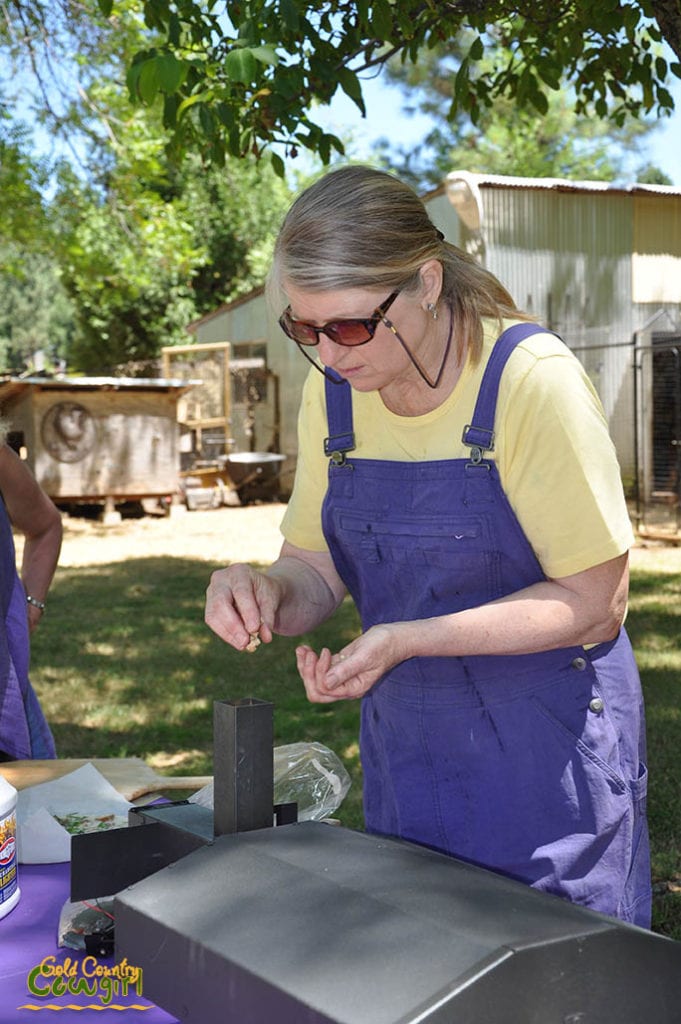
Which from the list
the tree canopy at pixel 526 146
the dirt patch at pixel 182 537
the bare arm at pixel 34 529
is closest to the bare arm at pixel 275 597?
the bare arm at pixel 34 529

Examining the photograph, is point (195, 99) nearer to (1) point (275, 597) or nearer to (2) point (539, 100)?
(2) point (539, 100)

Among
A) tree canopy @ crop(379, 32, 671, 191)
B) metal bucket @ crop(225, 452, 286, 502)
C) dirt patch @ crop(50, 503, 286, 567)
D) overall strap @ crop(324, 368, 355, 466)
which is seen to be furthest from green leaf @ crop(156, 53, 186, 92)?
tree canopy @ crop(379, 32, 671, 191)

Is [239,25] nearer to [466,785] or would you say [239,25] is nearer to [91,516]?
[466,785]

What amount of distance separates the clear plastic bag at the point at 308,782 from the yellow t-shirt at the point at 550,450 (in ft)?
2.04

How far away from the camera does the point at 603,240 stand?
13188mm

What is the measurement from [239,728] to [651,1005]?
21.5 inches

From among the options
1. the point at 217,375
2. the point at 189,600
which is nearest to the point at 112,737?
the point at 189,600

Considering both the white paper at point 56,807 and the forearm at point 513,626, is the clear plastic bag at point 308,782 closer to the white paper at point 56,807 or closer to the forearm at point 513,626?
the white paper at point 56,807

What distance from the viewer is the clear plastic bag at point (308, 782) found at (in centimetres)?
198

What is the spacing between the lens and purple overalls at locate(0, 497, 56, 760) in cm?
233

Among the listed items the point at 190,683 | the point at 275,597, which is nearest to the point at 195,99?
the point at 275,597

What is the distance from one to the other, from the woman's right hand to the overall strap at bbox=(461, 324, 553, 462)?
0.40 meters

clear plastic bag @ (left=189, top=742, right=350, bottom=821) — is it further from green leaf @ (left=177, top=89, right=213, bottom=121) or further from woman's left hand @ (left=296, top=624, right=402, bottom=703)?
green leaf @ (left=177, top=89, right=213, bottom=121)

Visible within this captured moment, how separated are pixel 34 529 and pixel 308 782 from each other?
115 centimetres
